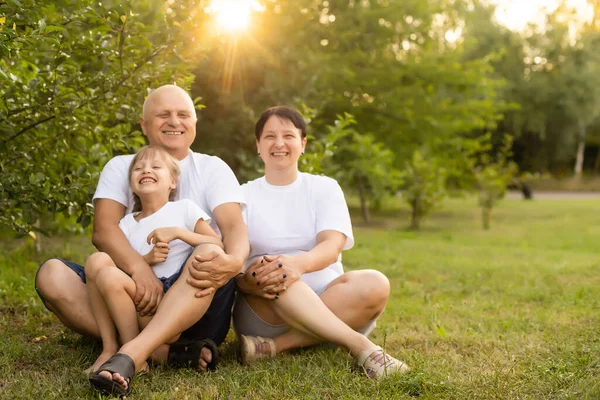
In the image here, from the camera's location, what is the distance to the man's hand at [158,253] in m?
2.90

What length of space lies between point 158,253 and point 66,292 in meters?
0.52

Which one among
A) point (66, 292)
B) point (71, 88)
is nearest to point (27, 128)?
point (71, 88)

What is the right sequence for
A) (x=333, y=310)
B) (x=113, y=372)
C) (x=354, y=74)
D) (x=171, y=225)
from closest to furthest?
(x=113, y=372), (x=171, y=225), (x=333, y=310), (x=354, y=74)

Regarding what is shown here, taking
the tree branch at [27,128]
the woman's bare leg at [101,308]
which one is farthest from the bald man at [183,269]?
the tree branch at [27,128]

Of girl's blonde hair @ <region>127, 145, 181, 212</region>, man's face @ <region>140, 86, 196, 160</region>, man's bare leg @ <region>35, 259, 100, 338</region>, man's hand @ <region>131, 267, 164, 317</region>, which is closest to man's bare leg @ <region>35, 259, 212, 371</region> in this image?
man's bare leg @ <region>35, 259, 100, 338</region>

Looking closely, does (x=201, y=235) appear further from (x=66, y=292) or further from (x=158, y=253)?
(x=66, y=292)

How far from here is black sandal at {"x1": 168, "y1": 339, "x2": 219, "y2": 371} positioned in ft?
9.85

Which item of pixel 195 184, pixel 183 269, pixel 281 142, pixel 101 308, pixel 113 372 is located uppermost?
pixel 281 142

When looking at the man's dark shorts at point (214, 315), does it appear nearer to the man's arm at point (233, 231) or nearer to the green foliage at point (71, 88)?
the man's arm at point (233, 231)

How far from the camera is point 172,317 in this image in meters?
2.80

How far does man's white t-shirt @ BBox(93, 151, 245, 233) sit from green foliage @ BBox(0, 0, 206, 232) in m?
0.60

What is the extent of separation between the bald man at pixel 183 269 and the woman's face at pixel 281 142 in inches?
9.8

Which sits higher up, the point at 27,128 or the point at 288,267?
the point at 27,128

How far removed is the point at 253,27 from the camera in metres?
8.59
